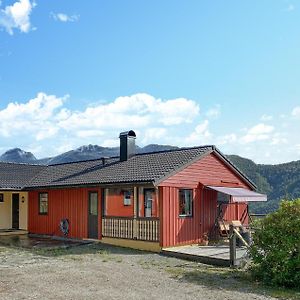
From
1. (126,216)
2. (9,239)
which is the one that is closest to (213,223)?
(126,216)

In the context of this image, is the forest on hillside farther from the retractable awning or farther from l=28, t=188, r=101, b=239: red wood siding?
the retractable awning

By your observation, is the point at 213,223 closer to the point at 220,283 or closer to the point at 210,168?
the point at 210,168

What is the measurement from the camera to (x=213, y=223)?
63.2ft

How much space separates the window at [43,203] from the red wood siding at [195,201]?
27.6 ft

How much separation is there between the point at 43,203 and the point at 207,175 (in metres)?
9.17

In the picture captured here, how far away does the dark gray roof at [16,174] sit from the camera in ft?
77.2

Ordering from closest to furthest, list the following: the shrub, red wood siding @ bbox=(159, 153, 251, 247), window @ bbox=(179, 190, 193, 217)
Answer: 1. the shrub
2. red wood siding @ bbox=(159, 153, 251, 247)
3. window @ bbox=(179, 190, 193, 217)

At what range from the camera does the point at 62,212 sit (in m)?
21.7

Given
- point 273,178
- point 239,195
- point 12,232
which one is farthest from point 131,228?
point 273,178

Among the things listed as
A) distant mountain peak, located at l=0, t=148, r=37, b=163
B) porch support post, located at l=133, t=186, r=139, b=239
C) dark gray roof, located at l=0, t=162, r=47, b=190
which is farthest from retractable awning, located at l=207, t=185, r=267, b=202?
distant mountain peak, located at l=0, t=148, r=37, b=163

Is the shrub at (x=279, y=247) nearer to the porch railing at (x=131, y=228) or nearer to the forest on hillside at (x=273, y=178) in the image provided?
the porch railing at (x=131, y=228)

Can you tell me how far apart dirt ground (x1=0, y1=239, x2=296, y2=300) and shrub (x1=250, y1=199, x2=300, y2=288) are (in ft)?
1.94

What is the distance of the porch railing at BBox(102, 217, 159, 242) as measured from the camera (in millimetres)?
17109

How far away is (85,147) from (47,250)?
4547 inches
